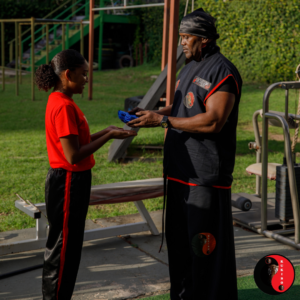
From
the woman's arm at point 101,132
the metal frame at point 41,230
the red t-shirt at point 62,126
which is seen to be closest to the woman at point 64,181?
the red t-shirt at point 62,126

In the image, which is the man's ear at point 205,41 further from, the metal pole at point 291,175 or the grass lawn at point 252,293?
the grass lawn at point 252,293

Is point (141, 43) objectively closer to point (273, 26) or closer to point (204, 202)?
point (273, 26)

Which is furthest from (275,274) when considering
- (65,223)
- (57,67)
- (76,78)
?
(57,67)

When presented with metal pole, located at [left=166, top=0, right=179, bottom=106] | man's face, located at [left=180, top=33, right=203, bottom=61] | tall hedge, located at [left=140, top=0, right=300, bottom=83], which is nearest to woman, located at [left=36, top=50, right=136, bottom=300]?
man's face, located at [left=180, top=33, right=203, bottom=61]

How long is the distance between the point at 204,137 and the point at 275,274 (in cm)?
94

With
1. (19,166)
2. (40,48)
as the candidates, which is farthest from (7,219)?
(40,48)

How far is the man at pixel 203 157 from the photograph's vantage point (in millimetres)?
2326

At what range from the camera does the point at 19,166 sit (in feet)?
21.2

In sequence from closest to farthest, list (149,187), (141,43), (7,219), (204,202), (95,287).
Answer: (204,202) < (95,287) < (149,187) < (7,219) < (141,43)

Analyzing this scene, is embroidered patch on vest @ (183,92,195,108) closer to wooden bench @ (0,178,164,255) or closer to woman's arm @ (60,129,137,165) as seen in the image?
woman's arm @ (60,129,137,165)

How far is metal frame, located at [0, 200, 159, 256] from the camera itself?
3.50 meters

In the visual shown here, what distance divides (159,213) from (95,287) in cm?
175

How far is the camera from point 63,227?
2.47m

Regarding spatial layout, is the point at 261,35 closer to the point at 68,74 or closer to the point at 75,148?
the point at 68,74
